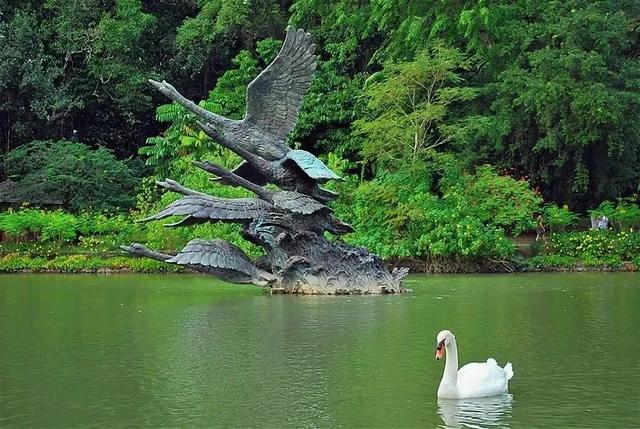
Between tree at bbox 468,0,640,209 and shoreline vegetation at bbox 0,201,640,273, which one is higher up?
tree at bbox 468,0,640,209

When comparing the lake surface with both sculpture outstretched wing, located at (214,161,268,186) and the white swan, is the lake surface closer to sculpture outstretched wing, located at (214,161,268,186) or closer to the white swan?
the white swan

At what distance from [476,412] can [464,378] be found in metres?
0.46

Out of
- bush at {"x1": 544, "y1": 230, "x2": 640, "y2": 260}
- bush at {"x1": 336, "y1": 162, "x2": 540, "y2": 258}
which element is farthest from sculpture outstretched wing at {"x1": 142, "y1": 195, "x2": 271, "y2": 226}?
bush at {"x1": 544, "y1": 230, "x2": 640, "y2": 260}

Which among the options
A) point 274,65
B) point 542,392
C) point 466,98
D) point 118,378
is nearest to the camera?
point 542,392

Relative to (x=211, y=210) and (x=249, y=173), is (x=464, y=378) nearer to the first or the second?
(x=211, y=210)

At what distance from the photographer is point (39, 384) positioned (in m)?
8.16

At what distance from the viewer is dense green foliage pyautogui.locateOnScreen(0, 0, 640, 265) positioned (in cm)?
2280

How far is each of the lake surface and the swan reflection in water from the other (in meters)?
0.02

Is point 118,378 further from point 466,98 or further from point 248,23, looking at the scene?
point 248,23

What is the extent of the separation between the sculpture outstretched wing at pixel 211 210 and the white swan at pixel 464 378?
8.15 metres

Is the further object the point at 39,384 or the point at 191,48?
the point at 191,48

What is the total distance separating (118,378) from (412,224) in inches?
561

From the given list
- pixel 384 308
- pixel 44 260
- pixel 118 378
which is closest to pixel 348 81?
pixel 44 260

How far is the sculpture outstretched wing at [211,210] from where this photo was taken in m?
15.2
